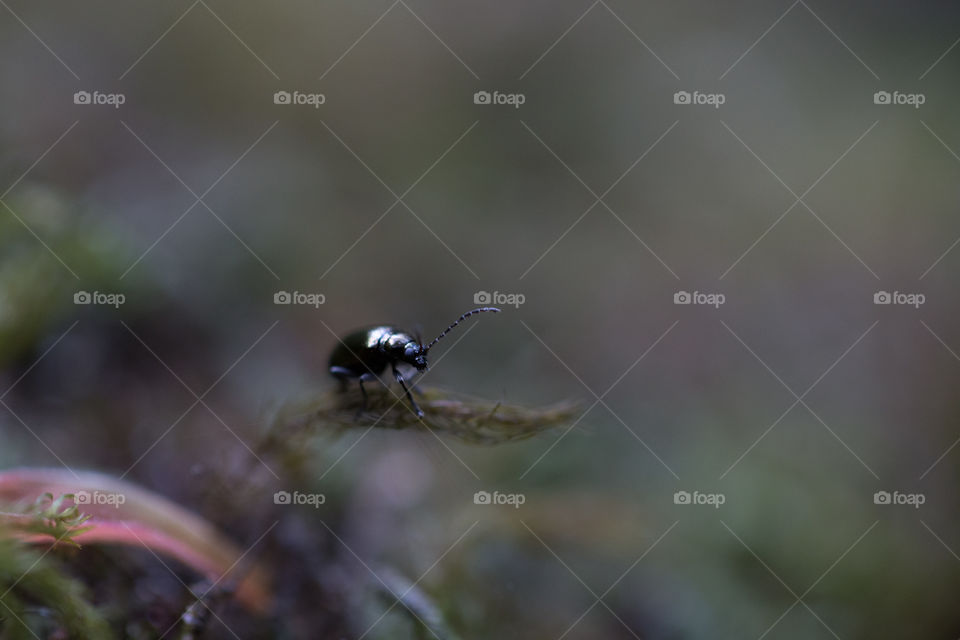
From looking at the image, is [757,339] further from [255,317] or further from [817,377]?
[255,317]

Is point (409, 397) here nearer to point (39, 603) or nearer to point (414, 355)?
point (414, 355)

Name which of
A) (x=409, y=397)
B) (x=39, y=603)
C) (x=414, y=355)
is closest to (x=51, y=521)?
(x=39, y=603)

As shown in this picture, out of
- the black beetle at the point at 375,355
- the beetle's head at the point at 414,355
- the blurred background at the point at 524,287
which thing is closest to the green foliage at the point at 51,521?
the blurred background at the point at 524,287

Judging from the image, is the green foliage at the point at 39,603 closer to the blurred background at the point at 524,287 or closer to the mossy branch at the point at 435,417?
the blurred background at the point at 524,287

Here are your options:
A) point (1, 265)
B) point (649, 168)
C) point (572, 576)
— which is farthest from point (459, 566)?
point (649, 168)

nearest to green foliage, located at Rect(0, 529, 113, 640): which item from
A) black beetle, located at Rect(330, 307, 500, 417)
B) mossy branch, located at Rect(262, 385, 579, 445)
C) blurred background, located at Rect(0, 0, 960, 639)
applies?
blurred background, located at Rect(0, 0, 960, 639)

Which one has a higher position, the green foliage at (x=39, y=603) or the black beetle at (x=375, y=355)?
the black beetle at (x=375, y=355)
